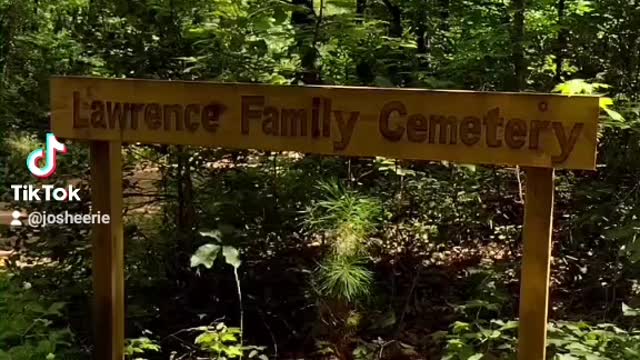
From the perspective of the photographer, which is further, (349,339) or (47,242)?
(47,242)

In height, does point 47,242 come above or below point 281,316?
above

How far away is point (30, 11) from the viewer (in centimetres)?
789

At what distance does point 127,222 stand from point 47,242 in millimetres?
475


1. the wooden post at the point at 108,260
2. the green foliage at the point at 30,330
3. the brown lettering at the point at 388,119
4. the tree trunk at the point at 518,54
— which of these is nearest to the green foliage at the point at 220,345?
the wooden post at the point at 108,260

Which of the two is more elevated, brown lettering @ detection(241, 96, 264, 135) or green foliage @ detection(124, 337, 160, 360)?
brown lettering @ detection(241, 96, 264, 135)

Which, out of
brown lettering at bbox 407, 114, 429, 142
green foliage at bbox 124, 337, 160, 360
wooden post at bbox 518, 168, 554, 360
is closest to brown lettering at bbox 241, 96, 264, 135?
brown lettering at bbox 407, 114, 429, 142

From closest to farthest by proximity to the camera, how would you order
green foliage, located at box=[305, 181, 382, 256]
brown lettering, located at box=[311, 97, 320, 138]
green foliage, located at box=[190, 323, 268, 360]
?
brown lettering, located at box=[311, 97, 320, 138] < green foliage, located at box=[190, 323, 268, 360] < green foliage, located at box=[305, 181, 382, 256]

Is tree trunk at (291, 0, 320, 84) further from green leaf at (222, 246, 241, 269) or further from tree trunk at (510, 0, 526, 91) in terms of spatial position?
green leaf at (222, 246, 241, 269)

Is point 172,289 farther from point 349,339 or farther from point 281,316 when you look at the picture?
point 349,339

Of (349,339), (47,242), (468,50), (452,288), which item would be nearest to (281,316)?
(349,339)

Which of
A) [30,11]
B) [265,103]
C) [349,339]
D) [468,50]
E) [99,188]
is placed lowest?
[349,339]

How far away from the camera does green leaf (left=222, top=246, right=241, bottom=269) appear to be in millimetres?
4008

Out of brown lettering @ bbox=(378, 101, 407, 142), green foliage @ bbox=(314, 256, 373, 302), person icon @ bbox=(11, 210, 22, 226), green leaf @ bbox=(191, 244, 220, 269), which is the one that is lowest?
green foliage @ bbox=(314, 256, 373, 302)

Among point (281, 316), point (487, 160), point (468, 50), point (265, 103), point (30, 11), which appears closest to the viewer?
point (487, 160)
